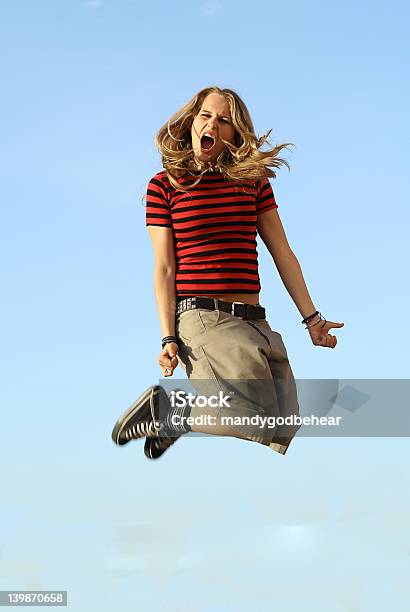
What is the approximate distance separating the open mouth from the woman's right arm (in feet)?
2.05

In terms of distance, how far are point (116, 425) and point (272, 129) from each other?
2.35 metres

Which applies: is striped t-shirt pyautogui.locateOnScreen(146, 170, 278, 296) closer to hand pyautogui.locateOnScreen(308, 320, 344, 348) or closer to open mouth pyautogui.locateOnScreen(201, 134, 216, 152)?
open mouth pyautogui.locateOnScreen(201, 134, 216, 152)

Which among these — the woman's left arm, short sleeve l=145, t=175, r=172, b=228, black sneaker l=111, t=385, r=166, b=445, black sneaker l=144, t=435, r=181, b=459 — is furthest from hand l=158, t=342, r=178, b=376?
the woman's left arm

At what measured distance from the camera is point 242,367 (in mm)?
5621

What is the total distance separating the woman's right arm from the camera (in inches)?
233

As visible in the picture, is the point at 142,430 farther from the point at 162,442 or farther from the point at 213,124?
the point at 213,124

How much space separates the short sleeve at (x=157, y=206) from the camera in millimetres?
6090

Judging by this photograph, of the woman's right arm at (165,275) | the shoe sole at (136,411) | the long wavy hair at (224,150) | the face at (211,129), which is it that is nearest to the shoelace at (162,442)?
the shoe sole at (136,411)

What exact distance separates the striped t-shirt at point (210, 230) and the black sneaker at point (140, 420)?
0.74 meters

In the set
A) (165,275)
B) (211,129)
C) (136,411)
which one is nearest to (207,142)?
(211,129)

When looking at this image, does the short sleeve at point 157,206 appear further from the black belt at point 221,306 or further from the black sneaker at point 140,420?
the black sneaker at point 140,420

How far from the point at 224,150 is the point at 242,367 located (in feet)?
5.21

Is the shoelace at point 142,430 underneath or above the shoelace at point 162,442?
above

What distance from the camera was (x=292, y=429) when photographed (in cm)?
581
